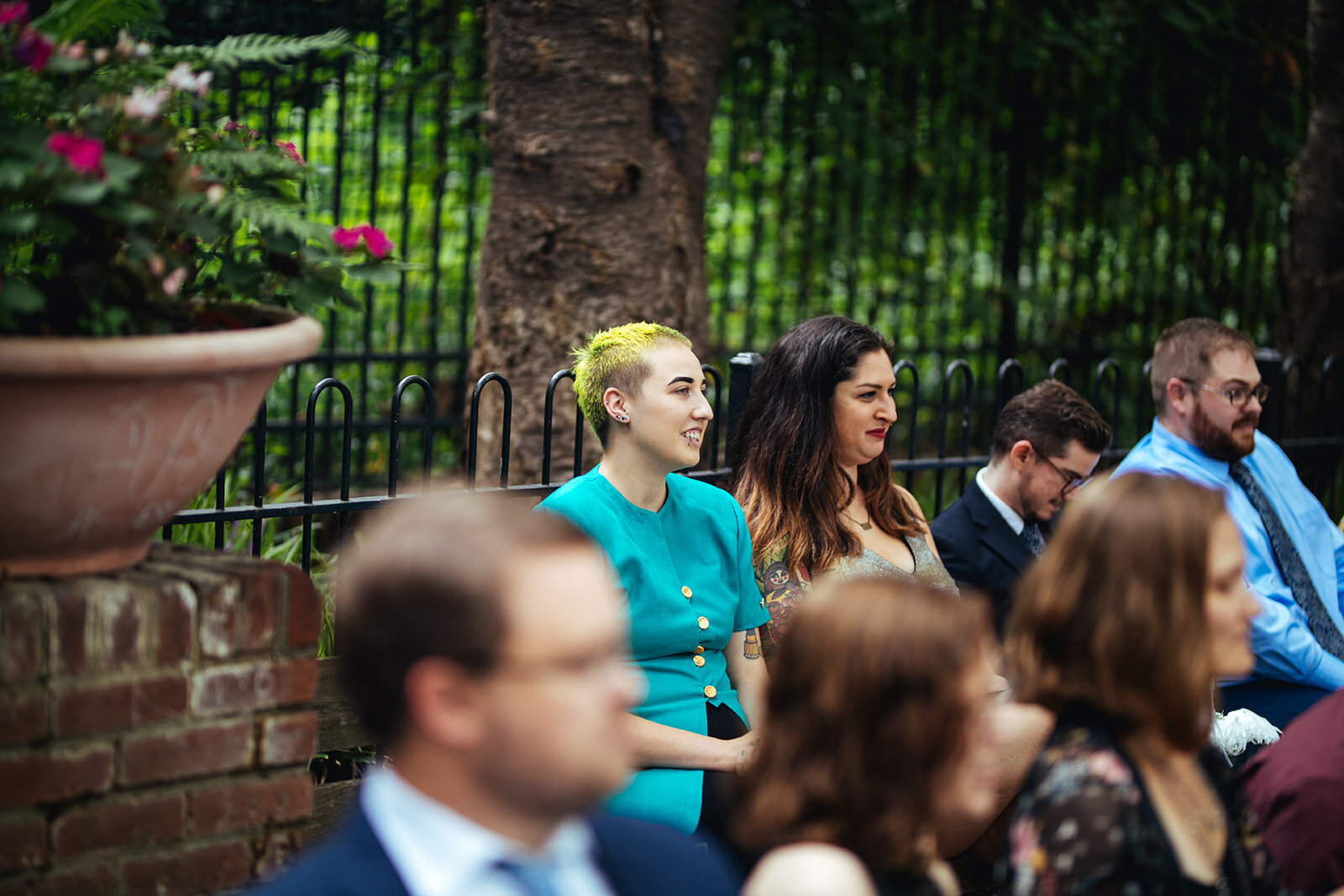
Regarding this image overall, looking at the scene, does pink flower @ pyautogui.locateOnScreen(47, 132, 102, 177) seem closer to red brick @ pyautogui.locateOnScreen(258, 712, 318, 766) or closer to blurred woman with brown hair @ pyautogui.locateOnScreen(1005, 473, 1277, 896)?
red brick @ pyautogui.locateOnScreen(258, 712, 318, 766)

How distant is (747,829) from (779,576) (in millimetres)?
1528

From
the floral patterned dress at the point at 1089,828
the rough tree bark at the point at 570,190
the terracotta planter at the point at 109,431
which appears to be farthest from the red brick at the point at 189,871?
the rough tree bark at the point at 570,190

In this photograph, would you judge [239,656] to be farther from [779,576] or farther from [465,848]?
[779,576]

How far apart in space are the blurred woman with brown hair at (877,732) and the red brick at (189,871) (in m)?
0.89

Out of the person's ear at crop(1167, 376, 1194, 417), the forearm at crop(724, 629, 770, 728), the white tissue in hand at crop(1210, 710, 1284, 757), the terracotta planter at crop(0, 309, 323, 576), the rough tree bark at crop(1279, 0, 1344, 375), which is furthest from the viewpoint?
the rough tree bark at crop(1279, 0, 1344, 375)

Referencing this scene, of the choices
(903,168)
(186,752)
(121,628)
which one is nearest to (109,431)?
(121,628)

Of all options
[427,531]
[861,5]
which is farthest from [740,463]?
[861,5]

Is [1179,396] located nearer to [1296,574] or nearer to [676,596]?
[1296,574]

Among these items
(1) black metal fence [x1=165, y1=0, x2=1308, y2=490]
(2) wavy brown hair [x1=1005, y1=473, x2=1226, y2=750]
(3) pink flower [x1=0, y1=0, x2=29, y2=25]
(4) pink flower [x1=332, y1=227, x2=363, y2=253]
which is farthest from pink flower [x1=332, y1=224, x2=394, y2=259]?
(1) black metal fence [x1=165, y1=0, x2=1308, y2=490]

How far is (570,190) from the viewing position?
432 cm

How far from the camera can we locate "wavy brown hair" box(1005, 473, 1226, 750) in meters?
1.82

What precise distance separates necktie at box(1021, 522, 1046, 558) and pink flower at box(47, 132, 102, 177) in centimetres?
281

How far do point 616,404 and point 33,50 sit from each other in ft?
4.75

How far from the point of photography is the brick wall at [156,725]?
1.79 m
